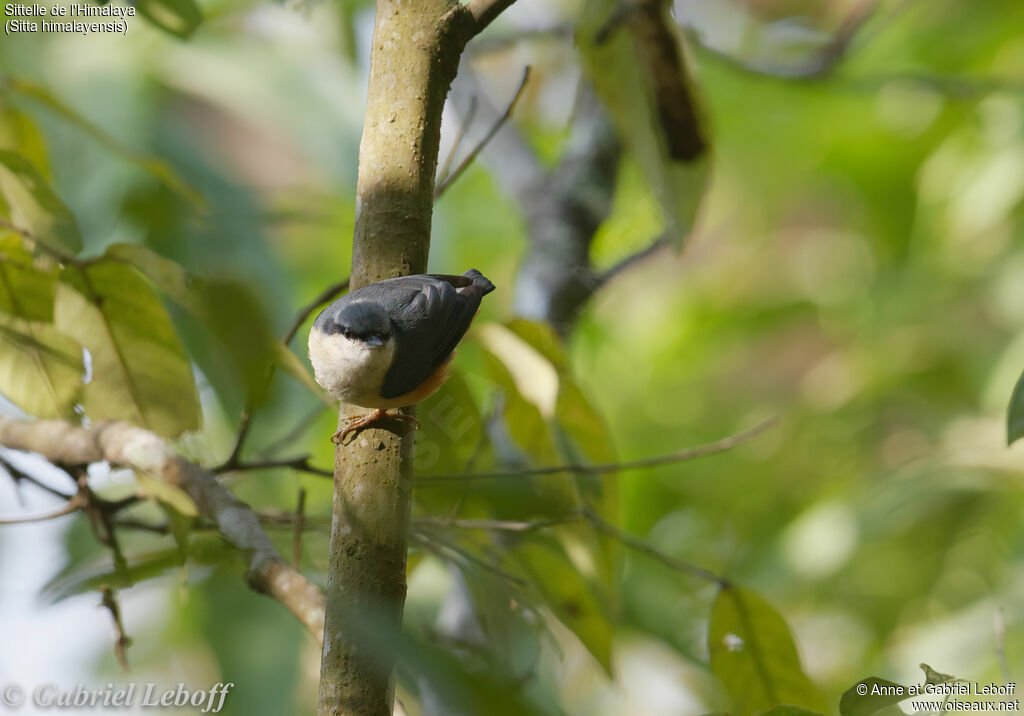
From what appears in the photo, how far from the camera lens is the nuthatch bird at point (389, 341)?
98cm

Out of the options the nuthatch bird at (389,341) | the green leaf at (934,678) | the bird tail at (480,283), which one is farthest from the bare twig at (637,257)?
the green leaf at (934,678)

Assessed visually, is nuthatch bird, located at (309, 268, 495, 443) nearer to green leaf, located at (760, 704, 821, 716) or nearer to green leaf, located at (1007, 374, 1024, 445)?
green leaf, located at (760, 704, 821, 716)

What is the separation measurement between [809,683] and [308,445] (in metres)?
1.46

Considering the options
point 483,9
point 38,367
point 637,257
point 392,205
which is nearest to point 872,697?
point 392,205

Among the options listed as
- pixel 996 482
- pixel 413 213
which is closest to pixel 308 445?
pixel 413 213

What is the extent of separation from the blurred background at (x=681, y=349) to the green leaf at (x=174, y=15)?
Answer: 0.16 m

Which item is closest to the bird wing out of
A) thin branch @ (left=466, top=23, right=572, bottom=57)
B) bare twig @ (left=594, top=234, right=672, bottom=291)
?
bare twig @ (left=594, top=234, right=672, bottom=291)

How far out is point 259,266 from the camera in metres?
1.16

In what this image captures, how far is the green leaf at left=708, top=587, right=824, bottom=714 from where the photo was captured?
3.49ft

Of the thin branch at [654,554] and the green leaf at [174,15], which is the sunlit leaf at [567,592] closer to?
the thin branch at [654,554]

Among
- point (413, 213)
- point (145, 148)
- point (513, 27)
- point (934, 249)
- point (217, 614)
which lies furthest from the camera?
point (934, 249)

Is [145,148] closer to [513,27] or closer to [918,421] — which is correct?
[513,27]

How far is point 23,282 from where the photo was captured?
108 centimetres

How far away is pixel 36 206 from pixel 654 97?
983mm
